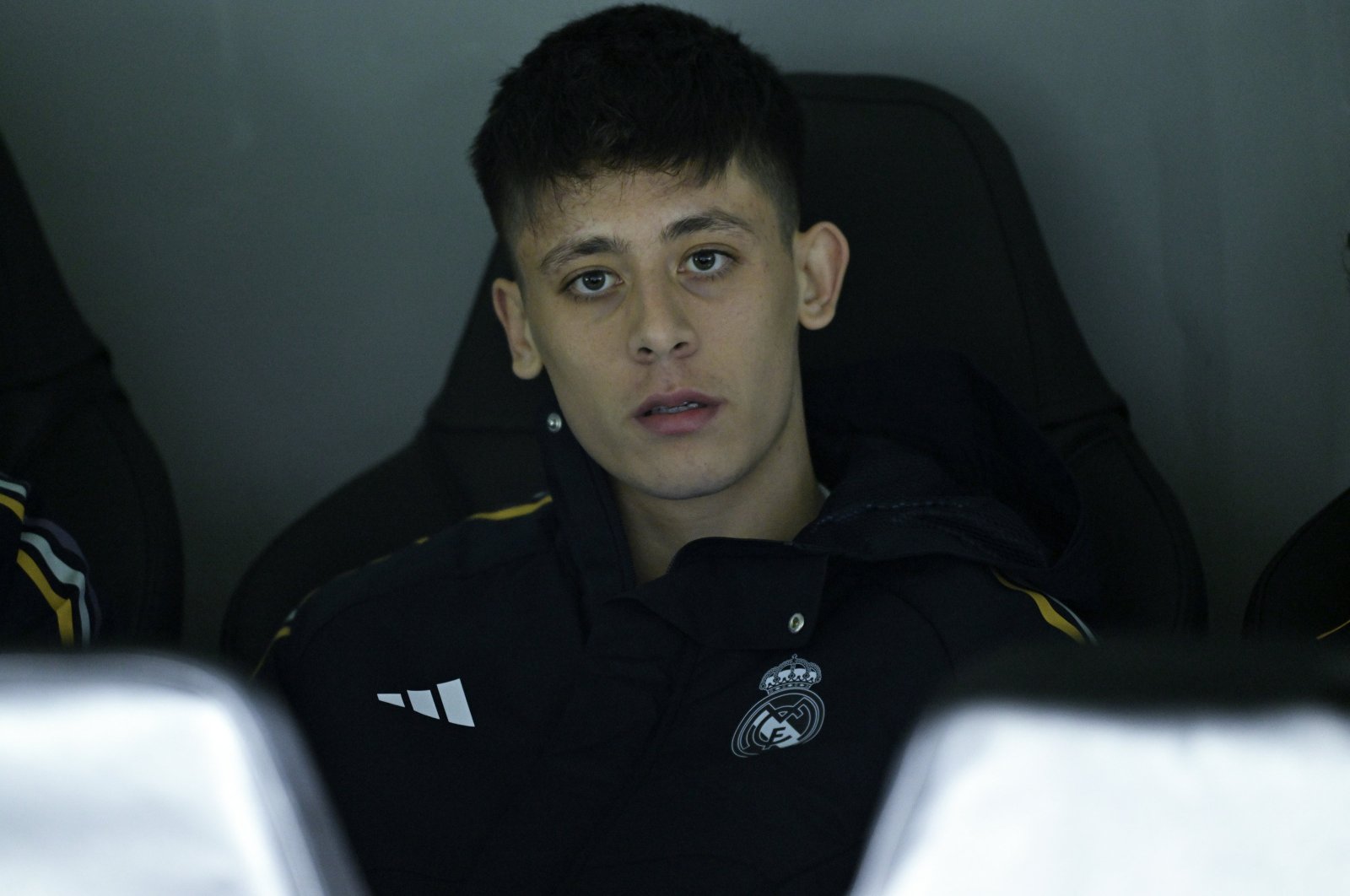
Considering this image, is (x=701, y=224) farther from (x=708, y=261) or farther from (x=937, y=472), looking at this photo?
(x=937, y=472)

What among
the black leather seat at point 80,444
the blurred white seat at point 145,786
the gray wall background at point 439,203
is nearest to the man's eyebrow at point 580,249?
the black leather seat at point 80,444

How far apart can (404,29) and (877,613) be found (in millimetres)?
1225

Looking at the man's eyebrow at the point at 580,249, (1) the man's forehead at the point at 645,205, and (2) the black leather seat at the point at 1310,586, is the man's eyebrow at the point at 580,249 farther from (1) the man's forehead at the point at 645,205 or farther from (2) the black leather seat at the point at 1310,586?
(2) the black leather seat at the point at 1310,586

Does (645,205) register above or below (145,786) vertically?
below

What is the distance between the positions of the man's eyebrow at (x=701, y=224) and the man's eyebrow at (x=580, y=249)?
4cm

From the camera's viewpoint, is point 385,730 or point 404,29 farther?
point 404,29

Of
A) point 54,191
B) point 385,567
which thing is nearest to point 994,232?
point 385,567

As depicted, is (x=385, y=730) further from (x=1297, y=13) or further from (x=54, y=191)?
(x=1297, y=13)

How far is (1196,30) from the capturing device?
5.56 ft

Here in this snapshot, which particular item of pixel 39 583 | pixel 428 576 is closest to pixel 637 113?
pixel 428 576

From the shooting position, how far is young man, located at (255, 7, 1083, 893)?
103 cm

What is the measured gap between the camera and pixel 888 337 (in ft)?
4.64

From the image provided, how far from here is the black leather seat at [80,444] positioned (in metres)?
1.30

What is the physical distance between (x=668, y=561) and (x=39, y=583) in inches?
22.0
